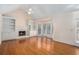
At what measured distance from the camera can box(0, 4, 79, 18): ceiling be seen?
276cm

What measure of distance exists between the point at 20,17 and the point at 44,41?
0.83 meters

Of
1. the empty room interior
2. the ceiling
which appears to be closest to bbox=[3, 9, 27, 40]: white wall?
the empty room interior

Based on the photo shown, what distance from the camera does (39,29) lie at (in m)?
2.98

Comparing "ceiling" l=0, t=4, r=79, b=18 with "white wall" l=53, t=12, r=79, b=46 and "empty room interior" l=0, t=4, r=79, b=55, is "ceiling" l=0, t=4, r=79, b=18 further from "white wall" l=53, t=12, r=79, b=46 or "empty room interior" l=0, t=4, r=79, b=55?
"white wall" l=53, t=12, r=79, b=46

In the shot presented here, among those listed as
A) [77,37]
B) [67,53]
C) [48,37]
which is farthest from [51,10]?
[67,53]

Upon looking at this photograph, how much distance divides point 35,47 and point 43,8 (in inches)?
37.5

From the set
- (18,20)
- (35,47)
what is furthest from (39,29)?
(18,20)

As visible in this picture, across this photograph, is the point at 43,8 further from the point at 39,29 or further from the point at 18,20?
the point at 18,20

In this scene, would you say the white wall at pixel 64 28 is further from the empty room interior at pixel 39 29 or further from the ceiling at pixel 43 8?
the ceiling at pixel 43 8

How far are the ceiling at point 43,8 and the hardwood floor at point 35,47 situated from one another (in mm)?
630

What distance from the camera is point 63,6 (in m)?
2.80

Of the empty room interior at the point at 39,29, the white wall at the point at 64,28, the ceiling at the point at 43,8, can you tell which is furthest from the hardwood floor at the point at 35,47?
the ceiling at the point at 43,8

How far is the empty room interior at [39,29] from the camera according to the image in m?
2.78
